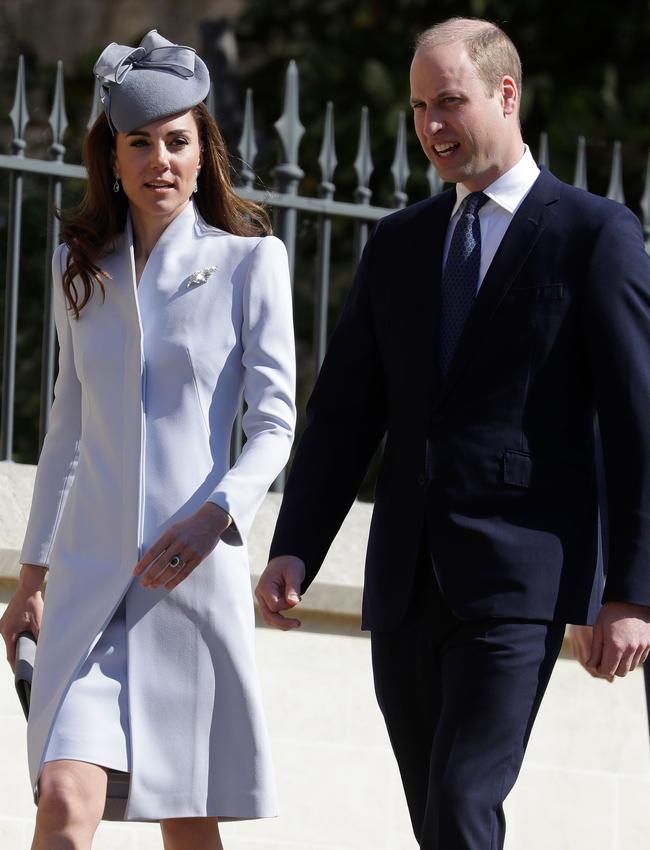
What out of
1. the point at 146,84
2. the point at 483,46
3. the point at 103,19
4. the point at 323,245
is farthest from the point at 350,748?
the point at 103,19

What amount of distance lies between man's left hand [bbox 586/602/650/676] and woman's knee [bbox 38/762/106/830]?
904 millimetres

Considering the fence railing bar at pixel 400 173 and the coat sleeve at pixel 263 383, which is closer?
the coat sleeve at pixel 263 383

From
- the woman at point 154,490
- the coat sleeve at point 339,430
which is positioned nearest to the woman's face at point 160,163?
the woman at point 154,490

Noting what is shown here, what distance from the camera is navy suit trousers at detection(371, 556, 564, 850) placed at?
3.15 meters

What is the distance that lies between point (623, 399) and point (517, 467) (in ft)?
0.73

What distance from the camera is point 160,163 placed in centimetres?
366

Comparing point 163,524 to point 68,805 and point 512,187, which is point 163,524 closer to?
point 68,805

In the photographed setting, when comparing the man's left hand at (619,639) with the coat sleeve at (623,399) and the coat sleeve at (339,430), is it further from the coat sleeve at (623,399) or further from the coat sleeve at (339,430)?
the coat sleeve at (339,430)

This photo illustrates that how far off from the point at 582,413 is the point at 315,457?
21.9 inches

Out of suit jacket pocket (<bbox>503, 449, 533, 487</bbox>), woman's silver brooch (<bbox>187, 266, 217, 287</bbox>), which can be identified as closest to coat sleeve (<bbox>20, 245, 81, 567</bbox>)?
woman's silver brooch (<bbox>187, 266, 217, 287</bbox>)

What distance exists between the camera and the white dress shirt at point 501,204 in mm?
3438

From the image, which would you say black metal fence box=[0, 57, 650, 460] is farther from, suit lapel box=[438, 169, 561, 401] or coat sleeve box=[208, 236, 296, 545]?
suit lapel box=[438, 169, 561, 401]

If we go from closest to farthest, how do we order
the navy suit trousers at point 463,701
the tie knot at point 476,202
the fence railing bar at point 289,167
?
the navy suit trousers at point 463,701 < the tie knot at point 476,202 < the fence railing bar at point 289,167

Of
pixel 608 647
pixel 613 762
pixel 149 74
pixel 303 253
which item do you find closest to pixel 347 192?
pixel 303 253
